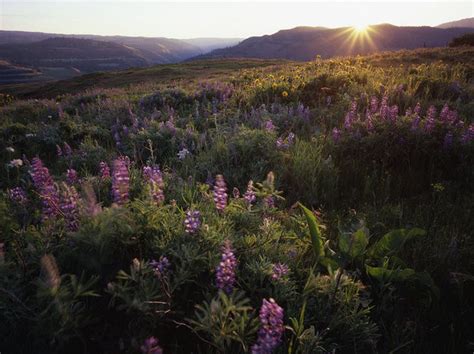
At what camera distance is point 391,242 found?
263 cm

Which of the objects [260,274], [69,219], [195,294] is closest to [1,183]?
[69,219]

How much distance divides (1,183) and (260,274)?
395 centimetres

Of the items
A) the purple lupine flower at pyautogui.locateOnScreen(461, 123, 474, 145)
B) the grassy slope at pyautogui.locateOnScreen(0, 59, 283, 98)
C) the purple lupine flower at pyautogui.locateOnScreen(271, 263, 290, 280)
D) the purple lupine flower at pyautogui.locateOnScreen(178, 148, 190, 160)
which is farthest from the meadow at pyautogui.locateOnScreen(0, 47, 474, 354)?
the grassy slope at pyautogui.locateOnScreen(0, 59, 283, 98)

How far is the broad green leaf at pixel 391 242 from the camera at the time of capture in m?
2.57

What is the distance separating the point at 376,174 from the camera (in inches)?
170

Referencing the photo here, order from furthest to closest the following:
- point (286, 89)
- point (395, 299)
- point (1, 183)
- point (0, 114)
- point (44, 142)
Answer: point (0, 114) → point (286, 89) → point (44, 142) → point (1, 183) → point (395, 299)

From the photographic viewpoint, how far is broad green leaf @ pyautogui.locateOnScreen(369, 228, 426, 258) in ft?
8.44

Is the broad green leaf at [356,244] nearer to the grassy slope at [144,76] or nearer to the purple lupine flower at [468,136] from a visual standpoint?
the purple lupine flower at [468,136]

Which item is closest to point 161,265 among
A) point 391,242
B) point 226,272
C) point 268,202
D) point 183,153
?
point 226,272

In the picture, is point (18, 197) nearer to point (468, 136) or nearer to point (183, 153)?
point (183, 153)

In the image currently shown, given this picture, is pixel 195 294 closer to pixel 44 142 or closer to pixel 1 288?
pixel 1 288

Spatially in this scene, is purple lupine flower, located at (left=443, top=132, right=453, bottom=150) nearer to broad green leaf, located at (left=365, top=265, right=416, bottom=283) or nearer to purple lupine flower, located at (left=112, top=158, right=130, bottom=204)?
broad green leaf, located at (left=365, top=265, right=416, bottom=283)

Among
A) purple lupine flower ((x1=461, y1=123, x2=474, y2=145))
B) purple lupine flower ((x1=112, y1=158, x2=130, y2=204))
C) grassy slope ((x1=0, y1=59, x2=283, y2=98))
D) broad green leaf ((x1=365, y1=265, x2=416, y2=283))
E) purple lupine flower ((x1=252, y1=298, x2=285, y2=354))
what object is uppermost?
purple lupine flower ((x1=112, y1=158, x2=130, y2=204))

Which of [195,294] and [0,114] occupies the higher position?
[195,294]
